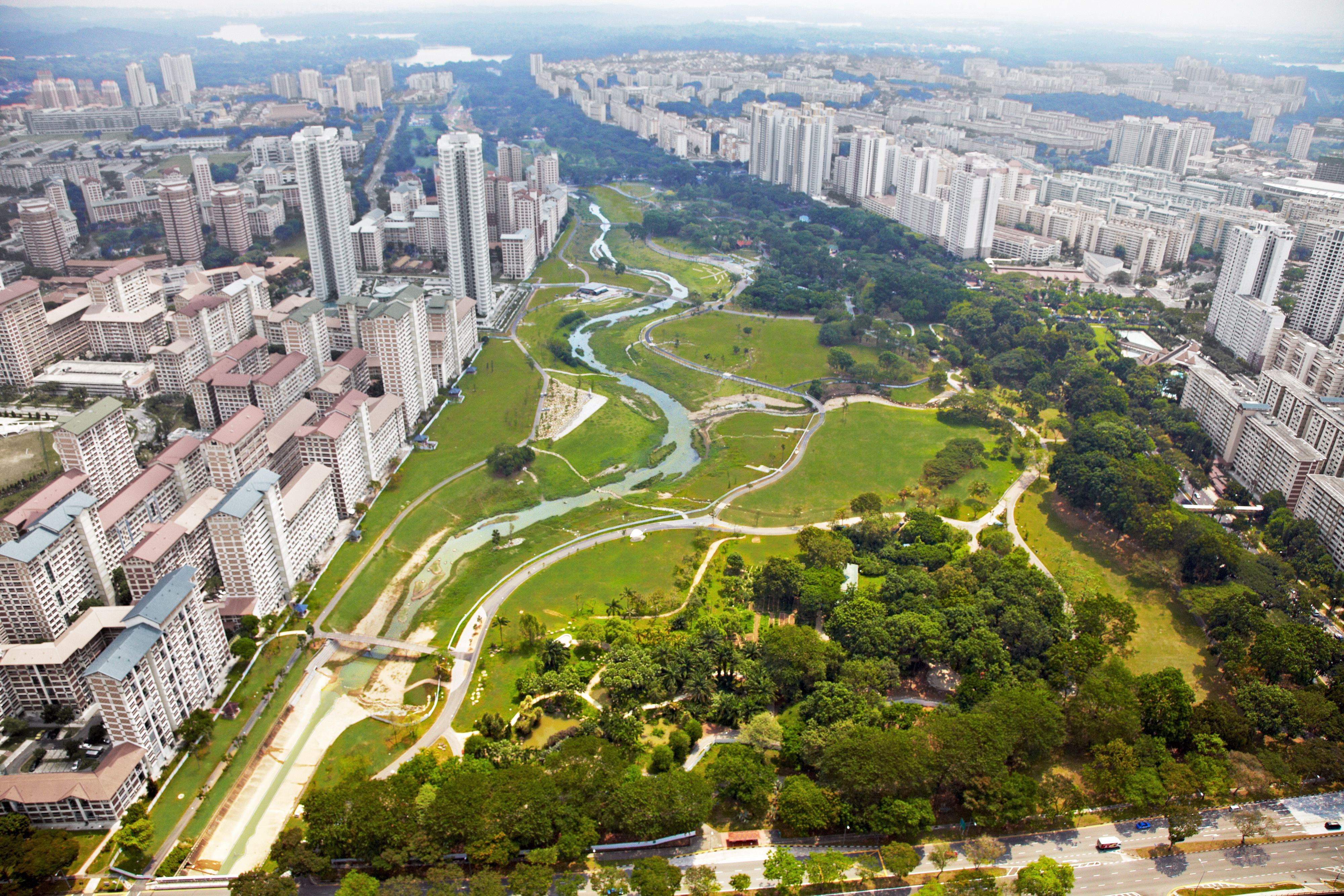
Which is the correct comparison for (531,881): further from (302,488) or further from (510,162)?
(510,162)

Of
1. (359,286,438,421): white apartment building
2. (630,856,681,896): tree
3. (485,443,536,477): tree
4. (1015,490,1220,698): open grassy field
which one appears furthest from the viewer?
(359,286,438,421): white apartment building

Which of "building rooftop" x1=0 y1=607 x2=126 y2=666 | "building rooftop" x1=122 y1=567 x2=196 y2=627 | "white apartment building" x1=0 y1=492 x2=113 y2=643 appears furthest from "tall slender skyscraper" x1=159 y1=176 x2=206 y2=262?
"building rooftop" x1=122 y1=567 x2=196 y2=627

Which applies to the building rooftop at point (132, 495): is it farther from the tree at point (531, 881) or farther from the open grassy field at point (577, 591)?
the tree at point (531, 881)

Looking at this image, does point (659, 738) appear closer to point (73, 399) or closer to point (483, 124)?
point (73, 399)

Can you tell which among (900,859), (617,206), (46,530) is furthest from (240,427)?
(617,206)

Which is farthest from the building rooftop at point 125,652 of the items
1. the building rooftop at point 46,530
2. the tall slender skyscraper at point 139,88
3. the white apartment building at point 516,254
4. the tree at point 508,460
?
the tall slender skyscraper at point 139,88

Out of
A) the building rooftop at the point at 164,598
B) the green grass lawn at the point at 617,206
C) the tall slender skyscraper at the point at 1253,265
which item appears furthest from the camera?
the green grass lawn at the point at 617,206

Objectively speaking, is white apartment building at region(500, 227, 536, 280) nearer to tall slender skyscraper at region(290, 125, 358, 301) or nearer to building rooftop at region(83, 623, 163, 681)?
tall slender skyscraper at region(290, 125, 358, 301)
